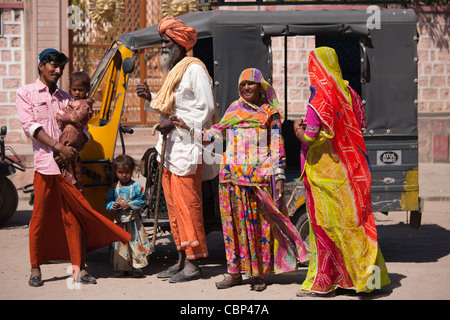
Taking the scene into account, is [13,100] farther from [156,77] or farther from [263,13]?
[263,13]

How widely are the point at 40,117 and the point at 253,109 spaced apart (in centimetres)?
175

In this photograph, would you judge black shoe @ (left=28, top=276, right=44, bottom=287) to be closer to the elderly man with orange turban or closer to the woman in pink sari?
the elderly man with orange turban

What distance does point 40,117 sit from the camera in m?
6.20

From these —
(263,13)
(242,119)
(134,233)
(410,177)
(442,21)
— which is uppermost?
A: (442,21)

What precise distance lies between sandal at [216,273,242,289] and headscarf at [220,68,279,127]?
1250mm

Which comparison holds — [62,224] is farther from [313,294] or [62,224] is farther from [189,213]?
[313,294]

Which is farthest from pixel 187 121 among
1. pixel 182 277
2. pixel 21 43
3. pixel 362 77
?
pixel 21 43

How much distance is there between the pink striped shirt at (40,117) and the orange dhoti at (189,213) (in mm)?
1005

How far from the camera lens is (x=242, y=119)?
6066 millimetres

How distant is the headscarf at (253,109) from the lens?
6047 millimetres

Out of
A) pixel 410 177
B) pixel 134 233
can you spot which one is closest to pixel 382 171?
pixel 410 177

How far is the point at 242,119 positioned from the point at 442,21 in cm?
993

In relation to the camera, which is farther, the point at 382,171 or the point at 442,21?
the point at 442,21
